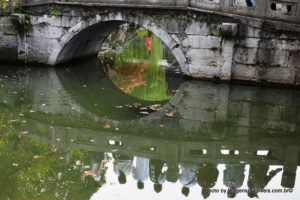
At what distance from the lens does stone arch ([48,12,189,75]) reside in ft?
37.2

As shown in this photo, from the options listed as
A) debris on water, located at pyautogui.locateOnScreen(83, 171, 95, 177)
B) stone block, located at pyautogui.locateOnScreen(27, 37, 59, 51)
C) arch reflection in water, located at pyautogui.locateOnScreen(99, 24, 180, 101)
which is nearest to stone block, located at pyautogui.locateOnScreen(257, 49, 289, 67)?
arch reflection in water, located at pyautogui.locateOnScreen(99, 24, 180, 101)

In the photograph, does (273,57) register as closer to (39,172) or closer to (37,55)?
(39,172)

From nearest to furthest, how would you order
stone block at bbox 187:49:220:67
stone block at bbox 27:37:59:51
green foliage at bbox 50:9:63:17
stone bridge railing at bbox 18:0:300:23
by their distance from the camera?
stone bridge railing at bbox 18:0:300:23 → stone block at bbox 187:49:220:67 → green foliage at bbox 50:9:63:17 → stone block at bbox 27:37:59:51

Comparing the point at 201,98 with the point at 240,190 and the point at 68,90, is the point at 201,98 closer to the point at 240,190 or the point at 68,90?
the point at 68,90

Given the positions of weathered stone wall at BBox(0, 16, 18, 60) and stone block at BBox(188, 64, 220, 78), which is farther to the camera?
weathered stone wall at BBox(0, 16, 18, 60)

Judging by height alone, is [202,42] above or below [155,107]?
above

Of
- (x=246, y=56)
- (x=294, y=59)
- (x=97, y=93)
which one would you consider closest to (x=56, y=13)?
(x=97, y=93)

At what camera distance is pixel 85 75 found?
12852 mm

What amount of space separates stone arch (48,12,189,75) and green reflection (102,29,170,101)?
115cm

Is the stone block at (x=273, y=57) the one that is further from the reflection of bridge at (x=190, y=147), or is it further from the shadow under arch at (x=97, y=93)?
the reflection of bridge at (x=190, y=147)

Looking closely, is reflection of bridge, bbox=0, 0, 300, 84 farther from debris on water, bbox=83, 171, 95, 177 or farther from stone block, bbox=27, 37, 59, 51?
Answer: debris on water, bbox=83, 171, 95, 177

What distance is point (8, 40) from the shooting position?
41.8 feet

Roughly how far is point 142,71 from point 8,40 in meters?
4.59

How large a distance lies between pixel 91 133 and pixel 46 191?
232cm
